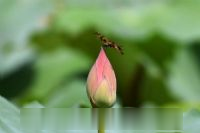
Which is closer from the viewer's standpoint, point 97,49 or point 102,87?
point 102,87

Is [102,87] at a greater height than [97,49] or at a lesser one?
lesser

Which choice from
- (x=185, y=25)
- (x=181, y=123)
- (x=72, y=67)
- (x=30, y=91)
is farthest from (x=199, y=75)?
(x=181, y=123)

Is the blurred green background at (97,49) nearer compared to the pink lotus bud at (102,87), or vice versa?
the pink lotus bud at (102,87)

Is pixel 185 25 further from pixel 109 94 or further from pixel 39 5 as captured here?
pixel 109 94

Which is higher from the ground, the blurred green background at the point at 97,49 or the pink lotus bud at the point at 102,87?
the blurred green background at the point at 97,49
